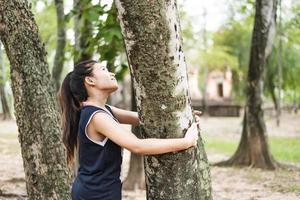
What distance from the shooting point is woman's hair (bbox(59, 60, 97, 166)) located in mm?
3096

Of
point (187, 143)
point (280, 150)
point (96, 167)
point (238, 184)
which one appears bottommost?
point (280, 150)

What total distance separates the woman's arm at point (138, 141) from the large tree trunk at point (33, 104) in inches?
70.6

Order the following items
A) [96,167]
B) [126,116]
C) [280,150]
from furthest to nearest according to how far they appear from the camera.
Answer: [280,150]
[126,116]
[96,167]

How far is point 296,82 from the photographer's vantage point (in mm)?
34281

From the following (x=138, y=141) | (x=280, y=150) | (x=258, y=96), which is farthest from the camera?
(x=280, y=150)

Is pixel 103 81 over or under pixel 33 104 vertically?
over

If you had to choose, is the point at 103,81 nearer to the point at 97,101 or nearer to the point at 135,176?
the point at 97,101

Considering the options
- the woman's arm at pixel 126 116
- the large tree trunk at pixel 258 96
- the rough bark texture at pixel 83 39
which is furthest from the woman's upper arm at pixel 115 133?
the large tree trunk at pixel 258 96

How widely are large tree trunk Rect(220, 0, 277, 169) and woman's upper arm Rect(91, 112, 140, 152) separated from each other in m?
8.13

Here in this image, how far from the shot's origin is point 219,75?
50.8 meters

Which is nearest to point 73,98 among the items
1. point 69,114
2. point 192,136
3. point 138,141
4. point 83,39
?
point 69,114

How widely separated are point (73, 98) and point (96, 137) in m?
0.38

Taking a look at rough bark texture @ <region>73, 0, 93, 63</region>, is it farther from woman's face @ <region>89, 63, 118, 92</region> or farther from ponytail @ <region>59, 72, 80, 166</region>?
woman's face @ <region>89, 63, 118, 92</region>

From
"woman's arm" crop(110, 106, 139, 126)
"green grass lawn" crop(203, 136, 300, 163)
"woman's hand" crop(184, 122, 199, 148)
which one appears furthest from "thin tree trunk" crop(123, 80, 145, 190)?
"woman's hand" crop(184, 122, 199, 148)
